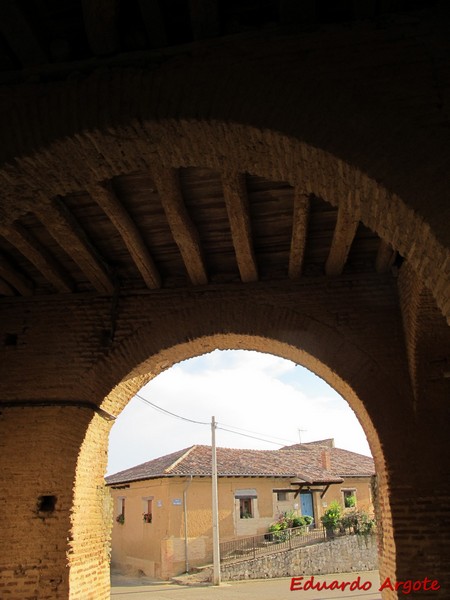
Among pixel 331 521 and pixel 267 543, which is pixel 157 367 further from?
pixel 331 521

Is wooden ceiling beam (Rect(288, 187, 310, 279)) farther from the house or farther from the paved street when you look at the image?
the house

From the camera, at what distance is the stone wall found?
14562mm

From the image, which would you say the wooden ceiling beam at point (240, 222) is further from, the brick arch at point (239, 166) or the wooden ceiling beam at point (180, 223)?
the brick arch at point (239, 166)

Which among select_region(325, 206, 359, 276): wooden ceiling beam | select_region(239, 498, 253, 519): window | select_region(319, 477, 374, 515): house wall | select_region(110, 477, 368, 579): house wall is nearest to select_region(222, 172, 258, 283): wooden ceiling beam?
select_region(325, 206, 359, 276): wooden ceiling beam

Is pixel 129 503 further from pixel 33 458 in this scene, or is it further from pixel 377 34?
pixel 377 34

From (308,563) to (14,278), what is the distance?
13.4 meters

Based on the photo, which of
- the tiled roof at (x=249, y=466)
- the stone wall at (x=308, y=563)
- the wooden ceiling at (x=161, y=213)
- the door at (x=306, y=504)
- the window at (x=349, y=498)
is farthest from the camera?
the window at (x=349, y=498)

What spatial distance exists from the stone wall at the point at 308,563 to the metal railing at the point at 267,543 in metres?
1.07

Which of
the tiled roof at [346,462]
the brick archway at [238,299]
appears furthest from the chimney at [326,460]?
the brick archway at [238,299]

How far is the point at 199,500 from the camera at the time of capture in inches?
669

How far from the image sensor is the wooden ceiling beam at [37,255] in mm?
4445

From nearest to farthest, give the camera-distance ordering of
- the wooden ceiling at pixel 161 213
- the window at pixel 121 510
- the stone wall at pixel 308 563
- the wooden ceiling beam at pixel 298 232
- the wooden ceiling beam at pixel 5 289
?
the wooden ceiling at pixel 161 213, the wooden ceiling beam at pixel 298 232, the wooden ceiling beam at pixel 5 289, the stone wall at pixel 308 563, the window at pixel 121 510

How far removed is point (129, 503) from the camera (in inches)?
730

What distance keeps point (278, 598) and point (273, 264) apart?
8939 mm
